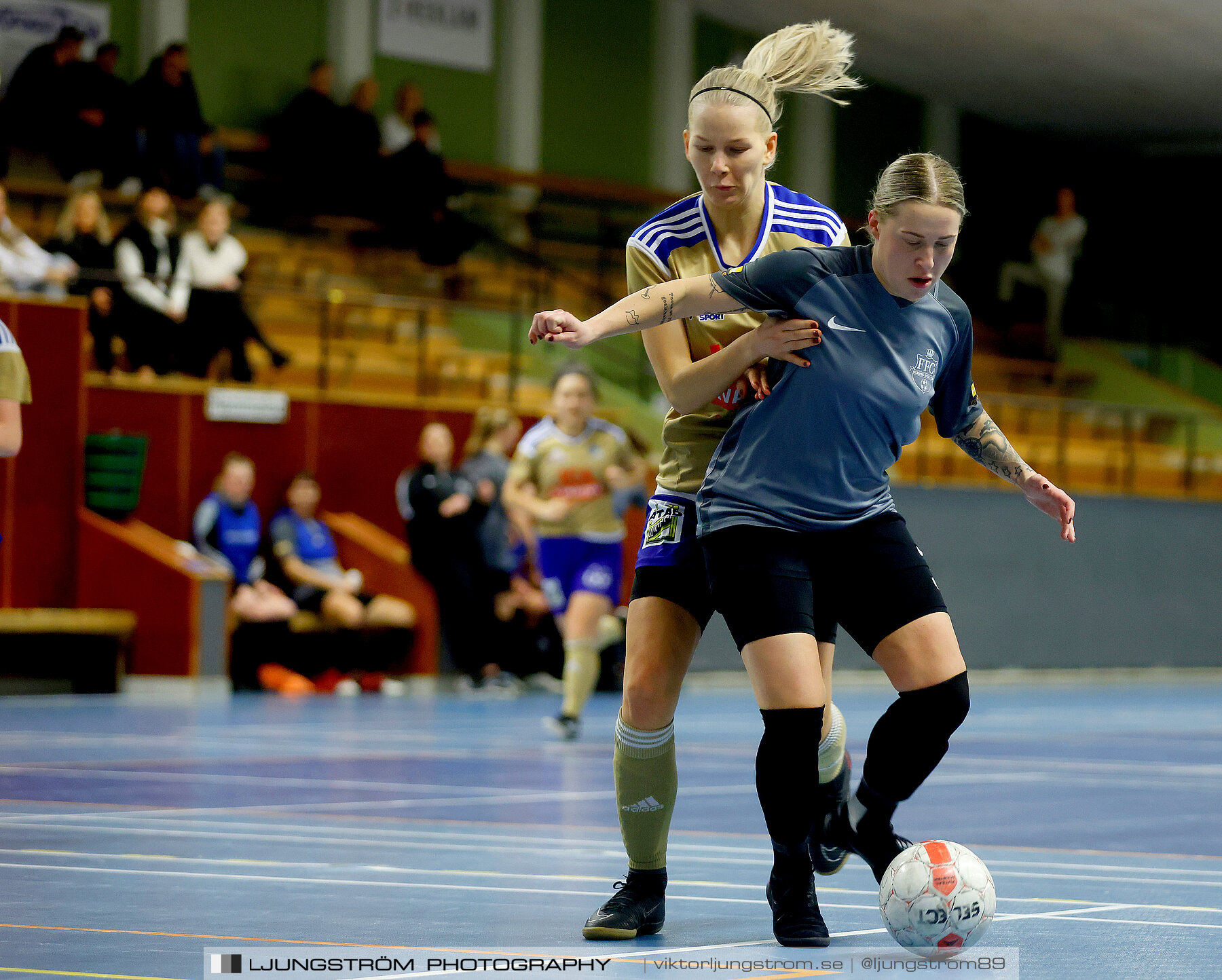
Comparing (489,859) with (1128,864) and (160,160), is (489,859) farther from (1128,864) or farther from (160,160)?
(160,160)

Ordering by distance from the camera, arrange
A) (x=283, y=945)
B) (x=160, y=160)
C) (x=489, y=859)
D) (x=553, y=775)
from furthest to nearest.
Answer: (x=160, y=160) → (x=553, y=775) → (x=489, y=859) → (x=283, y=945)

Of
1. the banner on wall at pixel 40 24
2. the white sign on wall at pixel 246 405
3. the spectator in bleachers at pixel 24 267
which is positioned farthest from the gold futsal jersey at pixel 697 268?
the banner on wall at pixel 40 24

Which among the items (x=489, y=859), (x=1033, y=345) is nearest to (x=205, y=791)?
(x=489, y=859)

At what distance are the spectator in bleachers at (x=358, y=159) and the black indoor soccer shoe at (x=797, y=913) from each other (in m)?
16.3

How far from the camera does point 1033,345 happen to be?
2684 cm

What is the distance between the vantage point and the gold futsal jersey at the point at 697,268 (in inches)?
181

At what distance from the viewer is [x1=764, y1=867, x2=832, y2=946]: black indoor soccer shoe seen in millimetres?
4168

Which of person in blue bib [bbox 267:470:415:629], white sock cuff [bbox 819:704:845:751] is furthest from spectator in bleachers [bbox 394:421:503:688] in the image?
white sock cuff [bbox 819:704:845:751]

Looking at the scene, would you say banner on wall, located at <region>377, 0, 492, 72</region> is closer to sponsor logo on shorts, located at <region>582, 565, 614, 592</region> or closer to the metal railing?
the metal railing

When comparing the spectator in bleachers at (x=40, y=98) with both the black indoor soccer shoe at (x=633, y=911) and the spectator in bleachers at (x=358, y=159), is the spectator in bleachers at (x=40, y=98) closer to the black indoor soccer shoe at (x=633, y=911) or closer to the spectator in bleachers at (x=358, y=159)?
the spectator in bleachers at (x=358, y=159)

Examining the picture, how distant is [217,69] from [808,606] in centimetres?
1849

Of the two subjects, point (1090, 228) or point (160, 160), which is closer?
point (160, 160)

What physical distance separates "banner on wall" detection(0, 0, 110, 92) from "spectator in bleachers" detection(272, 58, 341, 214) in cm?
231

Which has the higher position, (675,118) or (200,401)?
(675,118)
